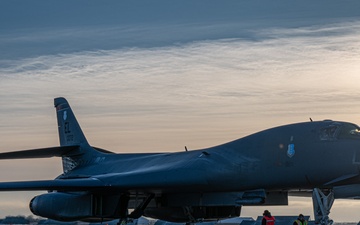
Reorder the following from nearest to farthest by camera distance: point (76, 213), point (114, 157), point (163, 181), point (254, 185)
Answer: point (254, 185) → point (163, 181) → point (76, 213) → point (114, 157)

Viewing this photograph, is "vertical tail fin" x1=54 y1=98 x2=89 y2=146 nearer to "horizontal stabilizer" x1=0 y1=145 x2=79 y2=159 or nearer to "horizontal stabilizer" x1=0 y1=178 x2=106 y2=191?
"horizontal stabilizer" x1=0 y1=145 x2=79 y2=159

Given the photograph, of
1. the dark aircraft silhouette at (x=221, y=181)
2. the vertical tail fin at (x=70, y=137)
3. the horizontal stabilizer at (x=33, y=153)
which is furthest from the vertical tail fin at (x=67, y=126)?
the dark aircraft silhouette at (x=221, y=181)

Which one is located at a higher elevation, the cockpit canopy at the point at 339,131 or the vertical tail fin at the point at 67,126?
the vertical tail fin at the point at 67,126

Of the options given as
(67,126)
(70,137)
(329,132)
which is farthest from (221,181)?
(67,126)

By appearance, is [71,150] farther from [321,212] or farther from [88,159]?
[321,212]

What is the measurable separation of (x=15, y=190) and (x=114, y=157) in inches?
201

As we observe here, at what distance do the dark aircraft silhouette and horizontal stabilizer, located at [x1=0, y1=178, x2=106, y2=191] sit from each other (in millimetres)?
31

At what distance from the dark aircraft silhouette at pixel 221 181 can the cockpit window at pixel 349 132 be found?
26 millimetres

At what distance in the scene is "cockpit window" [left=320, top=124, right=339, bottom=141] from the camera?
1981 centimetres

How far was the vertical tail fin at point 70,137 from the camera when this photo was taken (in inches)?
1185

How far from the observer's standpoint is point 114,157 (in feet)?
94.8

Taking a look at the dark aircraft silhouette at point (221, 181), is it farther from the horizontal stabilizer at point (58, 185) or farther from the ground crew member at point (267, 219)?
the ground crew member at point (267, 219)

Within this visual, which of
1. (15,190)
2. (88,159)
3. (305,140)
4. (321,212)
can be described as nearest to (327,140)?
(305,140)

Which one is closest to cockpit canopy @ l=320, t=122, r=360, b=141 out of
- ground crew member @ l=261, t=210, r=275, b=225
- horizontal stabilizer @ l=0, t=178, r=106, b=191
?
ground crew member @ l=261, t=210, r=275, b=225
